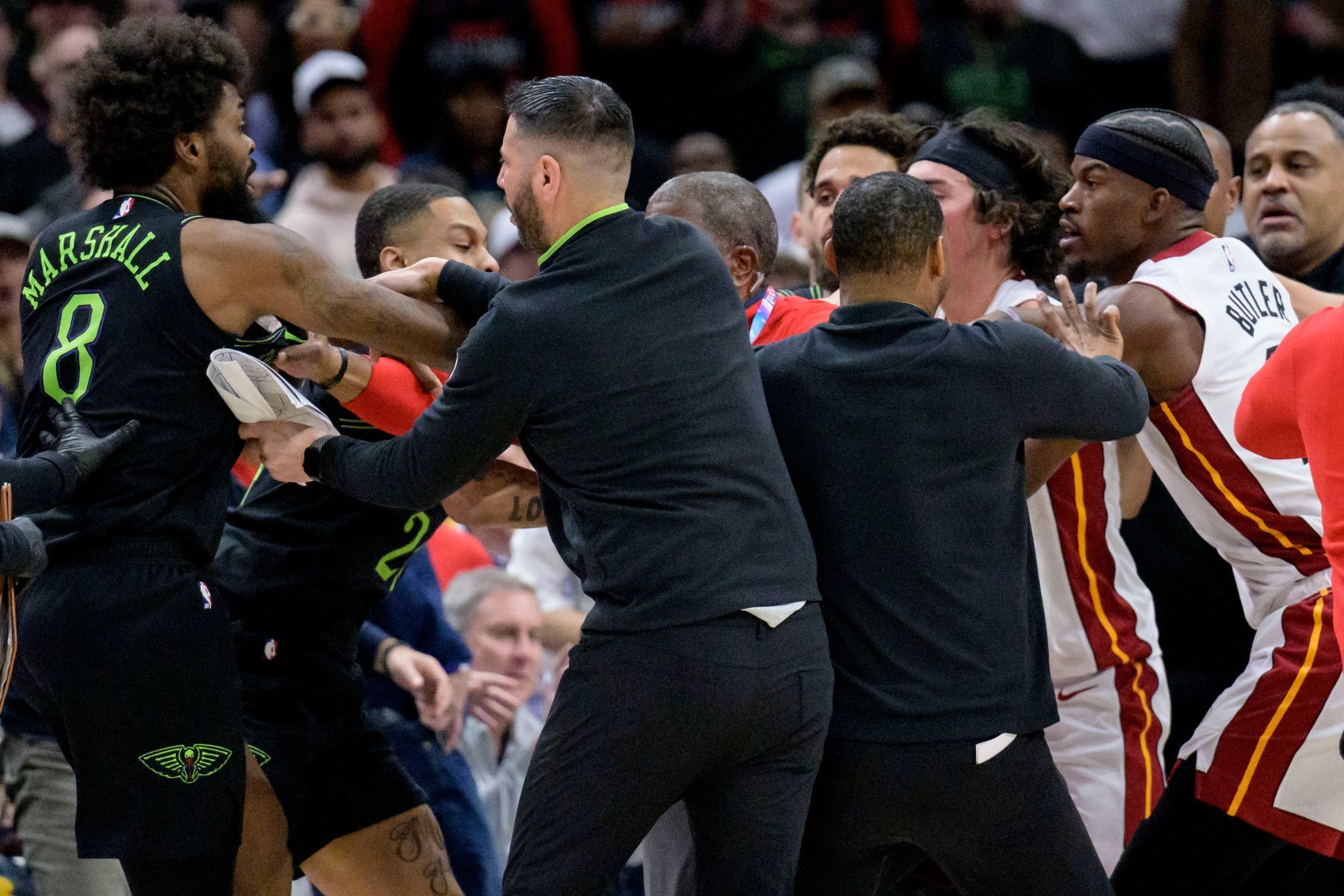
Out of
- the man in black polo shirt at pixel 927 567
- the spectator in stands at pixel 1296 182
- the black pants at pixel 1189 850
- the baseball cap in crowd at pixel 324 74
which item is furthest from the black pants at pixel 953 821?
the baseball cap in crowd at pixel 324 74

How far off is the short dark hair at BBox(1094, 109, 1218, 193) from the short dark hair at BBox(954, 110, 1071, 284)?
0.38m

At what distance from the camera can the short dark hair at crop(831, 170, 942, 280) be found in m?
3.63

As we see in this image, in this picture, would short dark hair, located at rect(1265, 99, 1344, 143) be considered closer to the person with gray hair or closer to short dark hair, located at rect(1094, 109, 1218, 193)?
short dark hair, located at rect(1094, 109, 1218, 193)

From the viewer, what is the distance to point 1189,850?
409cm

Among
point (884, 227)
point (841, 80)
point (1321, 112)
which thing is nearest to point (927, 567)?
point (884, 227)

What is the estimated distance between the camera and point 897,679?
3.55m

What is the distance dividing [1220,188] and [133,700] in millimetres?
3356

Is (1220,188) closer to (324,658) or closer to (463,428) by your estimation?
(463,428)

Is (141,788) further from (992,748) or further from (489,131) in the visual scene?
(489,131)

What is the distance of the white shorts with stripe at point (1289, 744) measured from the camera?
4.02 meters

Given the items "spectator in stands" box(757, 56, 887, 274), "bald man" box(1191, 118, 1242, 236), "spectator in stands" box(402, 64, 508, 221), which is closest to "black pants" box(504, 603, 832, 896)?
"bald man" box(1191, 118, 1242, 236)

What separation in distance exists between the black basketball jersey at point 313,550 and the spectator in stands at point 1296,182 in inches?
115

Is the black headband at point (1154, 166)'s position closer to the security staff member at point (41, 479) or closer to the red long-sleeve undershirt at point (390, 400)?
the red long-sleeve undershirt at point (390, 400)

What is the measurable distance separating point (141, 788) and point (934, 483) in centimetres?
174
